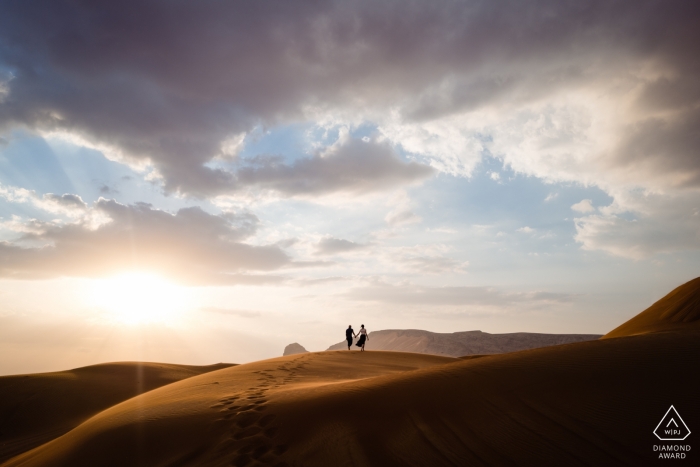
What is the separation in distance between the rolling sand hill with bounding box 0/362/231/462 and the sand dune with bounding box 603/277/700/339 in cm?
2475

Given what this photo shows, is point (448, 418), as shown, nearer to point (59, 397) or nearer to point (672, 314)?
point (672, 314)

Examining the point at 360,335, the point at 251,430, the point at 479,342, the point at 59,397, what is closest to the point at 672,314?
the point at 360,335

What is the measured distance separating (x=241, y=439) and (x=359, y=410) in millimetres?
2138

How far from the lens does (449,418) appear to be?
21.5 ft

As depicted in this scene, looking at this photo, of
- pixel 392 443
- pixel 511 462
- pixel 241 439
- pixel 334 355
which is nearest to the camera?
pixel 511 462

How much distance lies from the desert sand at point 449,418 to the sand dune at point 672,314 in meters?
7.29

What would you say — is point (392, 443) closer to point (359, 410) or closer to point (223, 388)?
point (359, 410)

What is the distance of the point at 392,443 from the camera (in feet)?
20.0

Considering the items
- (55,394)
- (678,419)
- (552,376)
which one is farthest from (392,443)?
(55,394)

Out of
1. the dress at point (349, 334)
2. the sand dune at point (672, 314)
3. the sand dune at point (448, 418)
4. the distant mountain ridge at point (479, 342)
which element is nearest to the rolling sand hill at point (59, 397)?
the sand dune at point (448, 418)

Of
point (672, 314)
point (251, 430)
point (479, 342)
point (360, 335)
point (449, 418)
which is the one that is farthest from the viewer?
point (479, 342)

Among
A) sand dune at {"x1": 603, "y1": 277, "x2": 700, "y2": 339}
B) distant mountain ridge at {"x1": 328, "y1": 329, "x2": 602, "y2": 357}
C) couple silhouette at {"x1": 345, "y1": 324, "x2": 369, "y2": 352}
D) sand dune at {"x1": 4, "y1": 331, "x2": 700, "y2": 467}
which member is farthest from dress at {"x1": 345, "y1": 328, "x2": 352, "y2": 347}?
distant mountain ridge at {"x1": 328, "y1": 329, "x2": 602, "y2": 357}

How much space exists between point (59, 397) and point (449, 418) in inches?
1007

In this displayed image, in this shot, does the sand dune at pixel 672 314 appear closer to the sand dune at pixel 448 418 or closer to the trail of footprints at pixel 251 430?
the sand dune at pixel 448 418
